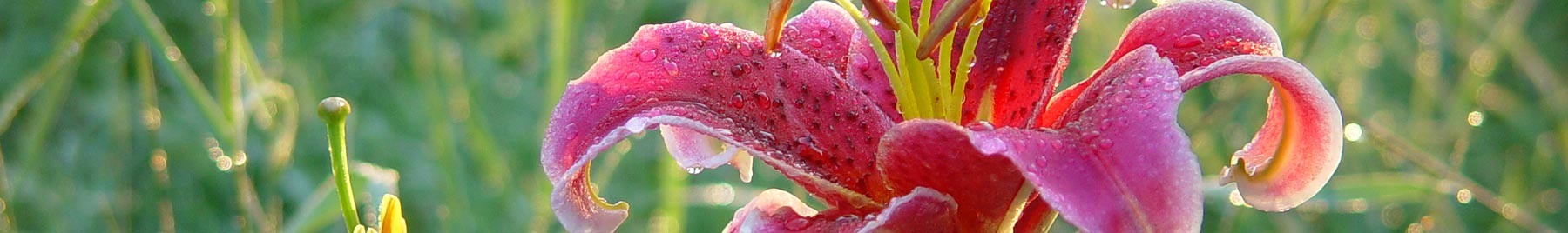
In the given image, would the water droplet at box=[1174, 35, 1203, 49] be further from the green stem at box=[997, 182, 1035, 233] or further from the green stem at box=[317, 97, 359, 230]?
the green stem at box=[317, 97, 359, 230]

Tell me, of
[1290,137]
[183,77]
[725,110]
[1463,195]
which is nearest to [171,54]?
[183,77]

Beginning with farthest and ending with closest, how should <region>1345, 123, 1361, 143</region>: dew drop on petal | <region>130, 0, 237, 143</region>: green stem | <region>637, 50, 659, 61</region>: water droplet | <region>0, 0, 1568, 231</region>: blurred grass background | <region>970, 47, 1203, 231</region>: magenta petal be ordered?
<region>0, 0, 1568, 231</region>: blurred grass background < <region>1345, 123, 1361, 143</region>: dew drop on petal < <region>130, 0, 237, 143</region>: green stem < <region>637, 50, 659, 61</region>: water droplet < <region>970, 47, 1203, 231</region>: magenta petal

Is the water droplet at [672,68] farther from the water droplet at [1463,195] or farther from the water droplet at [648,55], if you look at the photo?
the water droplet at [1463,195]

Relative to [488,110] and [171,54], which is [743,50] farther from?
[488,110]

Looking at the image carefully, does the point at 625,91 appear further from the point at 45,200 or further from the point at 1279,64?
the point at 45,200

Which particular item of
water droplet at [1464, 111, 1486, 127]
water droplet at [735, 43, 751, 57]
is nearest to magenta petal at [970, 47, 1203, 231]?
water droplet at [735, 43, 751, 57]

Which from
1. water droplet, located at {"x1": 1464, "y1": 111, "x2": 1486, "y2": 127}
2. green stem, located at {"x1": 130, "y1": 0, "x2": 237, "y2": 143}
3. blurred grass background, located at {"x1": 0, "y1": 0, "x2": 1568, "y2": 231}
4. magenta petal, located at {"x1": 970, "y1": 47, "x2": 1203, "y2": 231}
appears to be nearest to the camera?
magenta petal, located at {"x1": 970, "y1": 47, "x2": 1203, "y2": 231}
